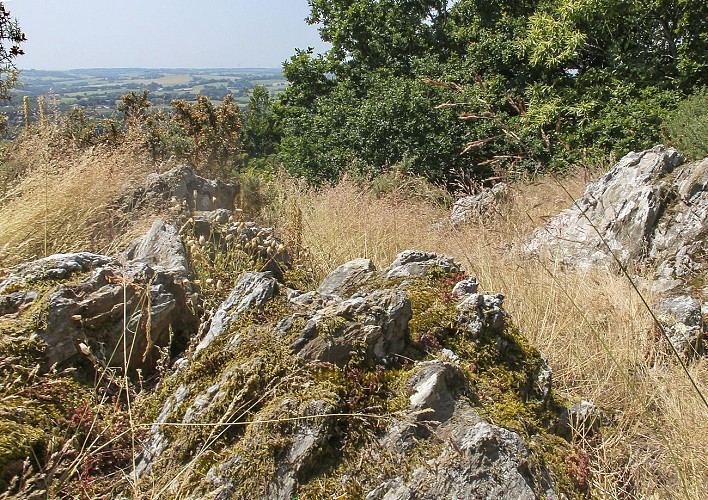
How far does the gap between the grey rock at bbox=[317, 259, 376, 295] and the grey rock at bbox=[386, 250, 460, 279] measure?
12 cm

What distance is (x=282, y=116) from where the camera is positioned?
15.1m

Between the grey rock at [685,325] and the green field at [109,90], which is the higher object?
the green field at [109,90]

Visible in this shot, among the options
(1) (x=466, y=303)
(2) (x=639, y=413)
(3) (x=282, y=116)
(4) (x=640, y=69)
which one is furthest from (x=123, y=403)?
(3) (x=282, y=116)

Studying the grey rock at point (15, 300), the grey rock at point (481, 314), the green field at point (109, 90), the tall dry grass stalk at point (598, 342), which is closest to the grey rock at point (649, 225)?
the tall dry grass stalk at point (598, 342)

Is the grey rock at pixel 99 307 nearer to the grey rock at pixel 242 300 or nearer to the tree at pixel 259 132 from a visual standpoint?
the grey rock at pixel 242 300

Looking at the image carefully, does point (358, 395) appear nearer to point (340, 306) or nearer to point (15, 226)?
point (340, 306)

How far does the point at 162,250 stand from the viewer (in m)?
3.47

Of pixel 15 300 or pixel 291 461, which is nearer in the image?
pixel 291 461

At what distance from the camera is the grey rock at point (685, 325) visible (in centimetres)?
355

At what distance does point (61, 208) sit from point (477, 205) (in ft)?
15.6

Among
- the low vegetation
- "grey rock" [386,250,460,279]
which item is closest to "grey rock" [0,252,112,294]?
the low vegetation

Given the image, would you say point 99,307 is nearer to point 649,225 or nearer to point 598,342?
point 598,342

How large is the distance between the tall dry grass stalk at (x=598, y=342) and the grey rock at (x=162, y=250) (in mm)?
924

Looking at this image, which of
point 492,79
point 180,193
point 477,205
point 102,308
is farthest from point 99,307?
point 492,79
